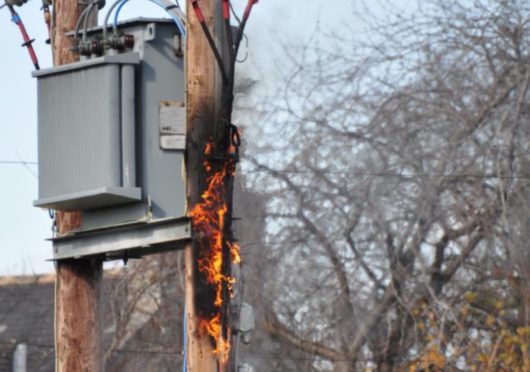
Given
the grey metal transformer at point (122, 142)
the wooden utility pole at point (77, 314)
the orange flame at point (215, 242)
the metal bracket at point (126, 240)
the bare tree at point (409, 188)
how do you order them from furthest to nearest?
the bare tree at point (409, 188)
the wooden utility pole at point (77, 314)
the grey metal transformer at point (122, 142)
the metal bracket at point (126, 240)
the orange flame at point (215, 242)

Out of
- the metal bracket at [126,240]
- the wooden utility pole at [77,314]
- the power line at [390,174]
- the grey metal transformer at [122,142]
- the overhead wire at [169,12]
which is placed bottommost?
the wooden utility pole at [77,314]

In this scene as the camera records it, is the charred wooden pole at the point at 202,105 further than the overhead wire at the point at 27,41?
No

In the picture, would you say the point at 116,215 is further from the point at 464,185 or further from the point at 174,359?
the point at 174,359

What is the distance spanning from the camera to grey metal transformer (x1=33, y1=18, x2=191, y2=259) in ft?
23.6

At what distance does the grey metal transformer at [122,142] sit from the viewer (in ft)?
23.6

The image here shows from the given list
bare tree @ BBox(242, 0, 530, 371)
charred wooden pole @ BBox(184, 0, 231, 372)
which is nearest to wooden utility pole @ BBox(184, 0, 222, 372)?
charred wooden pole @ BBox(184, 0, 231, 372)

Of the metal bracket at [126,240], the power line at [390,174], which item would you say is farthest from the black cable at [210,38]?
the power line at [390,174]

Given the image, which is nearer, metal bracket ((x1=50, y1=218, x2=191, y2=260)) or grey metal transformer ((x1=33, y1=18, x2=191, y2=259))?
metal bracket ((x1=50, y1=218, x2=191, y2=260))

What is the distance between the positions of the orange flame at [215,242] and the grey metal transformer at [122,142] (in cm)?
11

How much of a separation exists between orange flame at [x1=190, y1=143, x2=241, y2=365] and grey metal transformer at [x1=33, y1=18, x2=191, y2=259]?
0.11 m

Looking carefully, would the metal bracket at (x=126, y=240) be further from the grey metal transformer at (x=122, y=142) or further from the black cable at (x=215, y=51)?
the black cable at (x=215, y=51)

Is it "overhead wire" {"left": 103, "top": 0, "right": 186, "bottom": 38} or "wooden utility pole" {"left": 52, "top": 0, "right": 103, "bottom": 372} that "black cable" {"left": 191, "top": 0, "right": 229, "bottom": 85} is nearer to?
"overhead wire" {"left": 103, "top": 0, "right": 186, "bottom": 38}

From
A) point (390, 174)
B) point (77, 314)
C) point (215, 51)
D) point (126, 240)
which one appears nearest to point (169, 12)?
point (215, 51)

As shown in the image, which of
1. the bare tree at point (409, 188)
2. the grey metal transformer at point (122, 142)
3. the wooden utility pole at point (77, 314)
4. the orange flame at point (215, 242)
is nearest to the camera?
the orange flame at point (215, 242)
